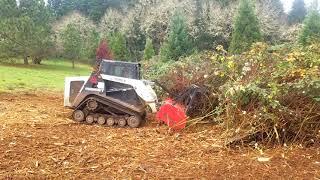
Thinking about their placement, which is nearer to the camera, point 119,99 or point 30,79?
point 119,99

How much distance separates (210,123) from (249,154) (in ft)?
9.02

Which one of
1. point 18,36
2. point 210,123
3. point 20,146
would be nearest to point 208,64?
point 210,123

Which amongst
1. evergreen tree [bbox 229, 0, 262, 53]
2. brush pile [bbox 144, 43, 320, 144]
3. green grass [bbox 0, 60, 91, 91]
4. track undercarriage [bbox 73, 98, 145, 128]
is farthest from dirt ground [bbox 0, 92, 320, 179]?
evergreen tree [bbox 229, 0, 262, 53]

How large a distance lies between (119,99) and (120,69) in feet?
2.69

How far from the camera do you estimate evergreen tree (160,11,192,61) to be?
31.1m

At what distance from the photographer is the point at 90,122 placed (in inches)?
369

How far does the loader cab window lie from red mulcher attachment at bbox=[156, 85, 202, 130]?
1138mm

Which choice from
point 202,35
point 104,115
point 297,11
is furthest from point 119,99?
point 297,11

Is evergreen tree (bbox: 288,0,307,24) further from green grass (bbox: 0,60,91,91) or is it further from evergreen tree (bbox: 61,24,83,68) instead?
evergreen tree (bbox: 61,24,83,68)

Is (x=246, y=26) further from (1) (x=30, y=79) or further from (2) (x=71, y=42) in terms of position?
(2) (x=71, y=42)

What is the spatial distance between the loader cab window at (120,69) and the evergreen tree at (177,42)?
68.5ft

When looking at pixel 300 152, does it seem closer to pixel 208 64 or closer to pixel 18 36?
pixel 208 64

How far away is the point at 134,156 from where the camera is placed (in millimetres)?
6402

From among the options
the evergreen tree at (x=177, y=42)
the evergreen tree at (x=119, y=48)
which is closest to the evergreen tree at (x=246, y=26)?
the evergreen tree at (x=177, y=42)
